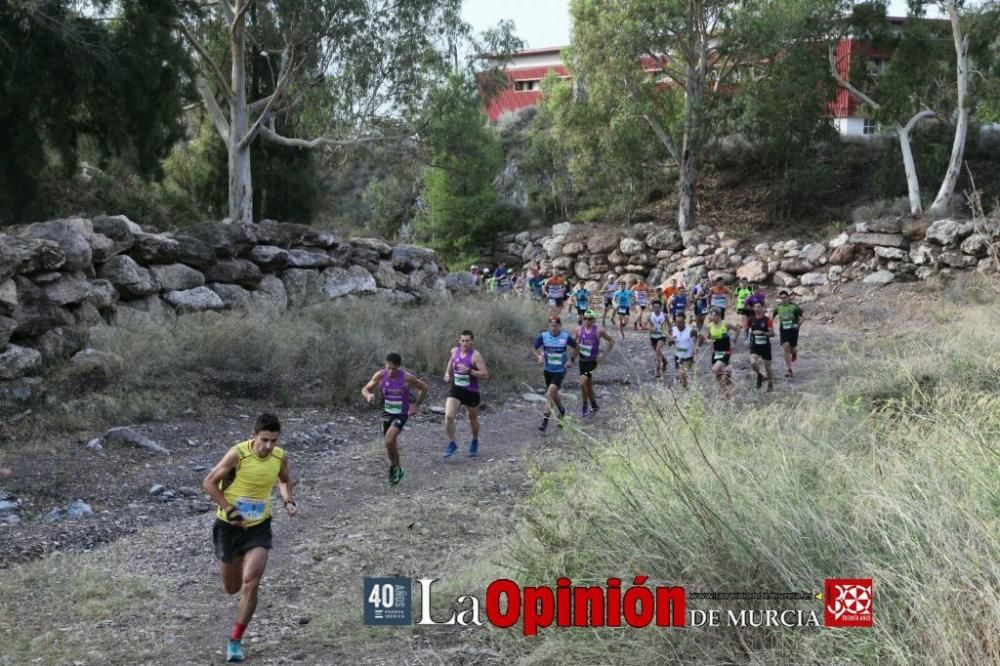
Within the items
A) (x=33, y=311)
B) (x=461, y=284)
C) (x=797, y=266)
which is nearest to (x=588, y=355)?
(x=33, y=311)

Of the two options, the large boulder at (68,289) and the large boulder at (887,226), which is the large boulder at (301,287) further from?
the large boulder at (887,226)

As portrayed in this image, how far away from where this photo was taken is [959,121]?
2812cm

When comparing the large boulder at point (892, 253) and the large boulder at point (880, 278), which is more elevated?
the large boulder at point (892, 253)

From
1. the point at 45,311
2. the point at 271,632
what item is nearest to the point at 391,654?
the point at 271,632

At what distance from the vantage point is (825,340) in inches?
837

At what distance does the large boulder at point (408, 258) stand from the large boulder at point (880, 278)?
13.6 m

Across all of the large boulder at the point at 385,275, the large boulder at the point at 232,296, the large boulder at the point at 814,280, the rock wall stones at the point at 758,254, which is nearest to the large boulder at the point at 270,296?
the large boulder at the point at 232,296

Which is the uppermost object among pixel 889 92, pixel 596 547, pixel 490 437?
pixel 889 92

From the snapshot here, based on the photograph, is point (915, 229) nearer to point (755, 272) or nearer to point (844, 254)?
point (844, 254)

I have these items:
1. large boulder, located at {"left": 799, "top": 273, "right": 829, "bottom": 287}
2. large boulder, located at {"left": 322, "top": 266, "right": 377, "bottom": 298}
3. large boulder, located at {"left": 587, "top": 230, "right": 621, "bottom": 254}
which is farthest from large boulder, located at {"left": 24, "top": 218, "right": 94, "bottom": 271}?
large boulder, located at {"left": 587, "top": 230, "right": 621, "bottom": 254}

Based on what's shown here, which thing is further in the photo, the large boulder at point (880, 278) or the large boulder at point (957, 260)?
the large boulder at point (880, 278)

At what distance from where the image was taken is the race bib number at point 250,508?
574 centimetres

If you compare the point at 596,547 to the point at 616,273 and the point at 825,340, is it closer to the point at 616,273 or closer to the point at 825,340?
the point at 825,340

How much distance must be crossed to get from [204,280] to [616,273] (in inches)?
818
